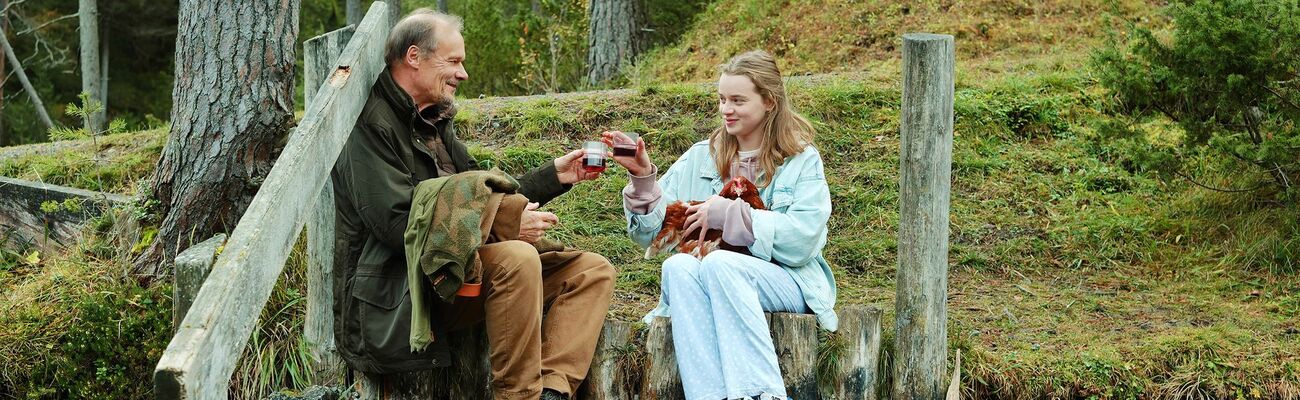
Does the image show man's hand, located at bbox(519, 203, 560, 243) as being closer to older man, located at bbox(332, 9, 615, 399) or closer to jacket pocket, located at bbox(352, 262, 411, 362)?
older man, located at bbox(332, 9, 615, 399)

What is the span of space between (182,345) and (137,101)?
19322mm

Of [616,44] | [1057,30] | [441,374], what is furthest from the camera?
[616,44]

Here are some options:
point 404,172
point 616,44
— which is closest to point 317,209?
point 404,172

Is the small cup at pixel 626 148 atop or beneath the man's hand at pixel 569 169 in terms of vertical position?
atop

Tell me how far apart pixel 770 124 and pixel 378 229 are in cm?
146

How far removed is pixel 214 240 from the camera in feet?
11.2

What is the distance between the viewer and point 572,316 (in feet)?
13.3

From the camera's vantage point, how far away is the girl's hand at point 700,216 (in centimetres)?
407

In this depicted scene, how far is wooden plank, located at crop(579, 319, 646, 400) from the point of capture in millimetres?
4219

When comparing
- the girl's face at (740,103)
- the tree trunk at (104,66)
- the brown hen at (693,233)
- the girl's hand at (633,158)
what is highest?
the girl's face at (740,103)

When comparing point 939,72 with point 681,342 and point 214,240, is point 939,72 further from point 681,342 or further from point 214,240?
point 214,240

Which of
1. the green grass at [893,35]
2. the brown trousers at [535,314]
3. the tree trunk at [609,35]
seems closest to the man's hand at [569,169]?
the brown trousers at [535,314]

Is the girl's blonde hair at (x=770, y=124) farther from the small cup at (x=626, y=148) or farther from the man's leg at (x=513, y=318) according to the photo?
the man's leg at (x=513, y=318)

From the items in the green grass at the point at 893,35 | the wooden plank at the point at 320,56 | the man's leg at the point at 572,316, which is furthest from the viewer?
the green grass at the point at 893,35
